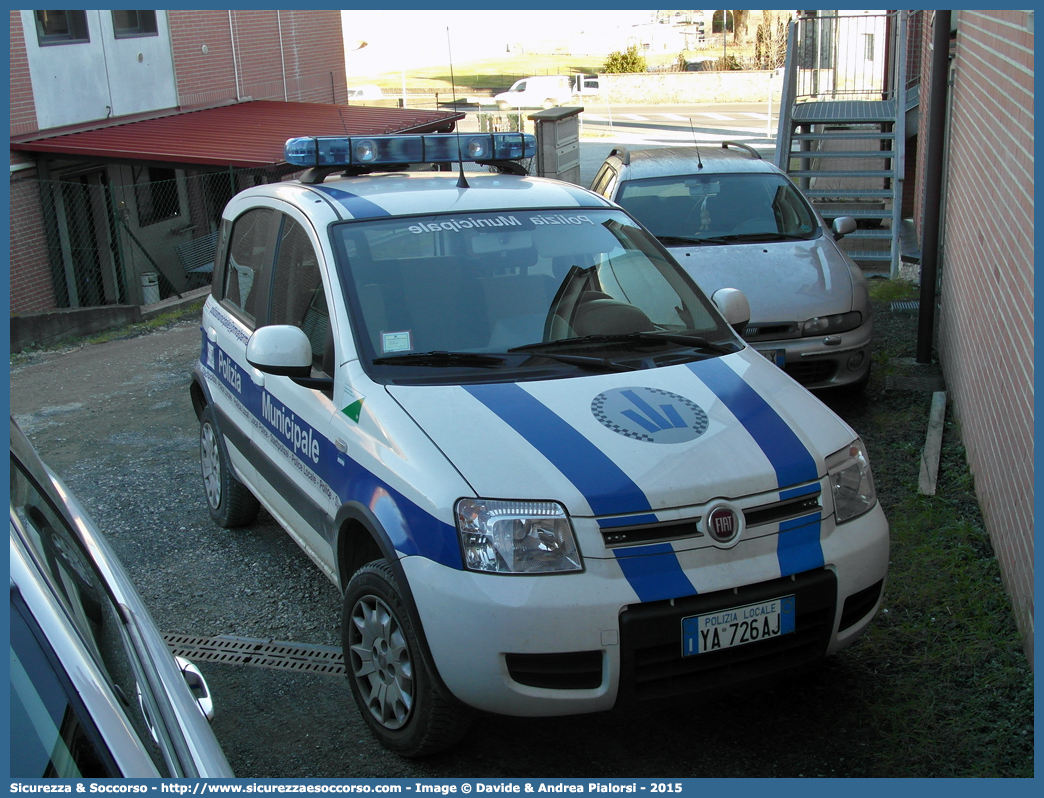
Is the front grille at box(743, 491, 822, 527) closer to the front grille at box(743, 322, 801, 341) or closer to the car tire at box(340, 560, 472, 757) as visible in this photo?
the car tire at box(340, 560, 472, 757)

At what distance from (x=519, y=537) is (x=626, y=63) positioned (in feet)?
152

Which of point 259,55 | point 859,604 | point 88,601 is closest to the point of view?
point 88,601

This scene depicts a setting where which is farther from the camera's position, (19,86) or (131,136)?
(131,136)

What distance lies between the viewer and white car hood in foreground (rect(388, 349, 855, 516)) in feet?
10.1

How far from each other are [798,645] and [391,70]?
215 feet

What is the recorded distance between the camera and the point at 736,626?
3062 millimetres

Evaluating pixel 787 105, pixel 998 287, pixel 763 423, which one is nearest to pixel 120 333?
pixel 787 105

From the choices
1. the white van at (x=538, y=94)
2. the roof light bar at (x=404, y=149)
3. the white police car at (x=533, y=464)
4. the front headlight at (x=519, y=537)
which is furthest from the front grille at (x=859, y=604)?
A: the white van at (x=538, y=94)

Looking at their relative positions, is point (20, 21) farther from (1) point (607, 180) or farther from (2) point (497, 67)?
(2) point (497, 67)

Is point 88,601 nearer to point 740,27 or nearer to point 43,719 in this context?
point 43,719

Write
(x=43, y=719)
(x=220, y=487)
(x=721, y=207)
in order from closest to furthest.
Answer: (x=43, y=719) → (x=220, y=487) → (x=721, y=207)

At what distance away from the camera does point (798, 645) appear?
3.21 meters

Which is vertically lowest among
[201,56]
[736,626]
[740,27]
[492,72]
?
[736,626]
